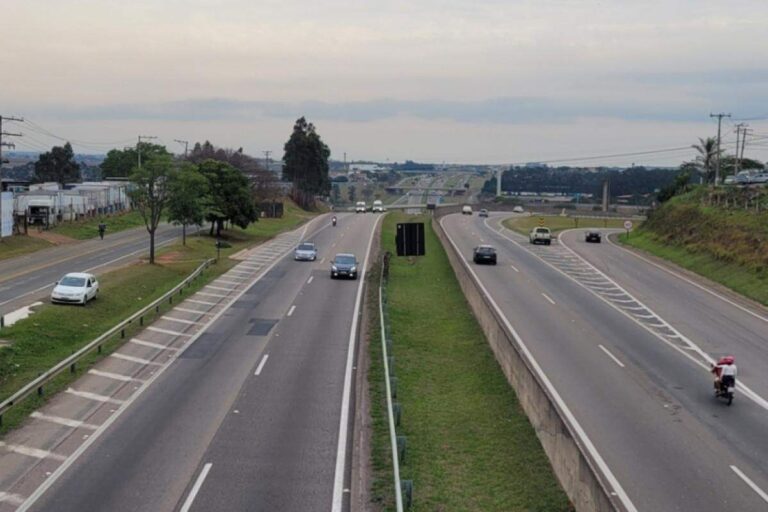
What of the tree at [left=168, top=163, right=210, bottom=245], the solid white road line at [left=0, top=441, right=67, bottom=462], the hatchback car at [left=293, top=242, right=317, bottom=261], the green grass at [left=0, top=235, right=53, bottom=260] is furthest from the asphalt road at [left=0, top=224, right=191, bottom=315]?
the solid white road line at [left=0, top=441, right=67, bottom=462]

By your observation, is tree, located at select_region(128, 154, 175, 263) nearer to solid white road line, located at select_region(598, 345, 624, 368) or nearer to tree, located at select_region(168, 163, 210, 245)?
tree, located at select_region(168, 163, 210, 245)

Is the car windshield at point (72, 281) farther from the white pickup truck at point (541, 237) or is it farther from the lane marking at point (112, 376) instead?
the white pickup truck at point (541, 237)

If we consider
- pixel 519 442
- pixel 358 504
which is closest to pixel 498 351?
pixel 519 442

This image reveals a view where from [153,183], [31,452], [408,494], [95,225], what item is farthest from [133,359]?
[95,225]

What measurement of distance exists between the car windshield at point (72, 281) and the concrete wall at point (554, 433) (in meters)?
17.7

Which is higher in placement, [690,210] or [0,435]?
[690,210]

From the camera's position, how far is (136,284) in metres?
45.4

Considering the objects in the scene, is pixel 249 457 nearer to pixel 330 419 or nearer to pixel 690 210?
pixel 330 419

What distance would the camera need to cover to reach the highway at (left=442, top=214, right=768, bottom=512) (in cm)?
1683

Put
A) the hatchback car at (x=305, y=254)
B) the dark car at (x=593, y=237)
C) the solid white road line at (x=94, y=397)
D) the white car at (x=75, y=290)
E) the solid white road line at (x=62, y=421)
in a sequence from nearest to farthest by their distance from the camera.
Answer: the solid white road line at (x=62, y=421) → the solid white road line at (x=94, y=397) → the white car at (x=75, y=290) → the hatchback car at (x=305, y=254) → the dark car at (x=593, y=237)

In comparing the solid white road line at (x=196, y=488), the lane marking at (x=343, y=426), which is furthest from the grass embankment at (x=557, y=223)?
the solid white road line at (x=196, y=488)

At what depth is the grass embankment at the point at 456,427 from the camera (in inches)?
650

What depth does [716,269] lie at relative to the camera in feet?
162

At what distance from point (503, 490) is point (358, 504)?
9.88ft
